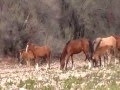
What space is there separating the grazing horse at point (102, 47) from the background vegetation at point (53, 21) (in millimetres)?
15523

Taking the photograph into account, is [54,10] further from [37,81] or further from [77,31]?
[37,81]

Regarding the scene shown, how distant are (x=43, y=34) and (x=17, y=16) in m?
4.08

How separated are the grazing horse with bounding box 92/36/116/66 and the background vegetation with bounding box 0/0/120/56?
15.5 m

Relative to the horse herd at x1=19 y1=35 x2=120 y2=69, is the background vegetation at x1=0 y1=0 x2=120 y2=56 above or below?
above

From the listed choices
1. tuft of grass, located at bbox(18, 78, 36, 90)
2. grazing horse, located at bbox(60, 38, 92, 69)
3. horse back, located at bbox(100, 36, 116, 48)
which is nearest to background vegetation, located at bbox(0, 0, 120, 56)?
horse back, located at bbox(100, 36, 116, 48)

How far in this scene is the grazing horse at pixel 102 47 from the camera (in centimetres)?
2848

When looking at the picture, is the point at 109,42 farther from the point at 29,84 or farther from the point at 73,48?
the point at 29,84

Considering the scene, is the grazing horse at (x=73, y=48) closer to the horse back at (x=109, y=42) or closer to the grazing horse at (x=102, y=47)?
the grazing horse at (x=102, y=47)

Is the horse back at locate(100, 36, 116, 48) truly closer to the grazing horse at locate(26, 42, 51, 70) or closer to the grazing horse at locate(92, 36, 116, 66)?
the grazing horse at locate(92, 36, 116, 66)

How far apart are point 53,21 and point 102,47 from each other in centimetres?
2091

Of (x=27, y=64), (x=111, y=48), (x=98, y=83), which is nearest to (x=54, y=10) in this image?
(x=27, y=64)

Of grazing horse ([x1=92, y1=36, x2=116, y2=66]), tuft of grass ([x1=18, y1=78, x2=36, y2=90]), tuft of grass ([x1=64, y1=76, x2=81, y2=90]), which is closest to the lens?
tuft of grass ([x1=64, y1=76, x2=81, y2=90])

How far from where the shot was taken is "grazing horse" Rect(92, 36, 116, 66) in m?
28.5

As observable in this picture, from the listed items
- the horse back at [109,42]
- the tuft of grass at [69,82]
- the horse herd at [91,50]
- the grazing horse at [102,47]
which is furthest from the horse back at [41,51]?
the tuft of grass at [69,82]
